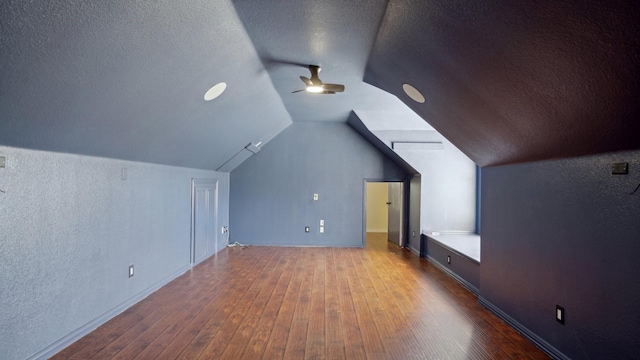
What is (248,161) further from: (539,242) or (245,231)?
(539,242)

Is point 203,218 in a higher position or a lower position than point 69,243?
lower

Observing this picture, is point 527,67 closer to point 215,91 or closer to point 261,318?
point 215,91

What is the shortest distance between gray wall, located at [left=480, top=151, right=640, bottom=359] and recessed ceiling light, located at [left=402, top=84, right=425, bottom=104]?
1.09 m

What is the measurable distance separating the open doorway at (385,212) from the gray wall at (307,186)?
0.60m

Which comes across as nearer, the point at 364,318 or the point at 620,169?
the point at 620,169

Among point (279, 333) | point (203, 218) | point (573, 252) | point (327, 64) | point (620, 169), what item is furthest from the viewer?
point (203, 218)

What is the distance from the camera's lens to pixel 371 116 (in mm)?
6434

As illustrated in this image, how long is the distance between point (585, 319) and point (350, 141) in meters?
5.60

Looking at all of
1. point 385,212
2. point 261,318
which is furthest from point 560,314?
point 385,212

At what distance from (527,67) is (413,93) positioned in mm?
1637

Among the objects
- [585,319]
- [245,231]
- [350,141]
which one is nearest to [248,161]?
[245,231]

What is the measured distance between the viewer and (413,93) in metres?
3.61

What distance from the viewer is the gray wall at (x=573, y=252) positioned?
2115 mm

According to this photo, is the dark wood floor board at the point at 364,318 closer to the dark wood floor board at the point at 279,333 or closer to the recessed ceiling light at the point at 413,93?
the dark wood floor board at the point at 279,333
